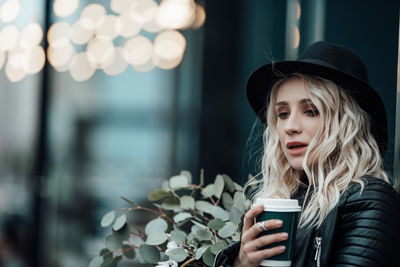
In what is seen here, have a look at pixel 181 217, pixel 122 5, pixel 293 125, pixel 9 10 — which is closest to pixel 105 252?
pixel 181 217

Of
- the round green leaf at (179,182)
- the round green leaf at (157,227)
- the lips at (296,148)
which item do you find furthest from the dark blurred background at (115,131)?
the lips at (296,148)

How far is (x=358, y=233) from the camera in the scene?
4.85ft

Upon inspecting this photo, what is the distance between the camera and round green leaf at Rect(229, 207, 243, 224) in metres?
1.89

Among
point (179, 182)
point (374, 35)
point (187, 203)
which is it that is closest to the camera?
point (187, 203)

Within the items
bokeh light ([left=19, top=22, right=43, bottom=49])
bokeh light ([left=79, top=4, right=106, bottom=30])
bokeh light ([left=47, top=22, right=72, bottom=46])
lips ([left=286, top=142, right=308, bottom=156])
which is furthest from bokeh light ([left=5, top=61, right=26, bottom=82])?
lips ([left=286, top=142, right=308, bottom=156])

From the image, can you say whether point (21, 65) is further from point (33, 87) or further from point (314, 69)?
point (314, 69)

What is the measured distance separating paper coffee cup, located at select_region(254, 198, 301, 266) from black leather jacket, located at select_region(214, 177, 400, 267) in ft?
0.28

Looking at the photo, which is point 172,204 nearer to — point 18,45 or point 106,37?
point 106,37

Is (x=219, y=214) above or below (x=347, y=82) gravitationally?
below

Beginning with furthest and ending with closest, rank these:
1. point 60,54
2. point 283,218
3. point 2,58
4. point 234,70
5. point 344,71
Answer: point 2,58
point 60,54
point 234,70
point 344,71
point 283,218

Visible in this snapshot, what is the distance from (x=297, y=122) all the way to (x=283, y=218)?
1.49ft

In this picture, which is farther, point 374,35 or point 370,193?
point 374,35

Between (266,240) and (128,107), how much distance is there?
2.25 m

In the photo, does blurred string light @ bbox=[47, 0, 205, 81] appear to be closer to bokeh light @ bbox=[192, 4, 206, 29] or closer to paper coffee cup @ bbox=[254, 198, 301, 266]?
bokeh light @ bbox=[192, 4, 206, 29]
